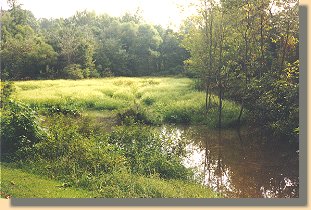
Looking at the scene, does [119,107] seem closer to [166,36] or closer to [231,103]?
[166,36]

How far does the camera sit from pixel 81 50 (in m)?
11.7

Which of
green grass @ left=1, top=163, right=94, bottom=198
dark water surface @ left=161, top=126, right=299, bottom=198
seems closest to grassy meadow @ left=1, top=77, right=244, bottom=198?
green grass @ left=1, top=163, right=94, bottom=198

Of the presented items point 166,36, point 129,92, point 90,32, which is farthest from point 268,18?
point 90,32

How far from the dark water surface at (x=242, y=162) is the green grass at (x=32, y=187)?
2.55 metres

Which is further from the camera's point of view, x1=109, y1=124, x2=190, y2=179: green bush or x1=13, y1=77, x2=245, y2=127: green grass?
x1=13, y1=77, x2=245, y2=127: green grass

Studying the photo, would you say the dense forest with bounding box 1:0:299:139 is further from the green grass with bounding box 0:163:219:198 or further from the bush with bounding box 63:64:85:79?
the green grass with bounding box 0:163:219:198

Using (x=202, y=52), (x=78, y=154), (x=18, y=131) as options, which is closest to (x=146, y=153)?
(x=78, y=154)

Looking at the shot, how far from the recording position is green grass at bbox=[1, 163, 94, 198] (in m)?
5.77

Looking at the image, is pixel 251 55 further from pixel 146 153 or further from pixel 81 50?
pixel 146 153

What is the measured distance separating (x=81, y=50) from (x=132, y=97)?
2.09 meters

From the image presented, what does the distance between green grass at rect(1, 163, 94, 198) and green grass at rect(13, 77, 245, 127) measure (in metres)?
3.19

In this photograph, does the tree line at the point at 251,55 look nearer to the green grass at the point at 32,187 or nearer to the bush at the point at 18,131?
the green grass at the point at 32,187

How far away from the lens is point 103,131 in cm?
873

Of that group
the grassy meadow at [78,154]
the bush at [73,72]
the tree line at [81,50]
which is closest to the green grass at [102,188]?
the grassy meadow at [78,154]
